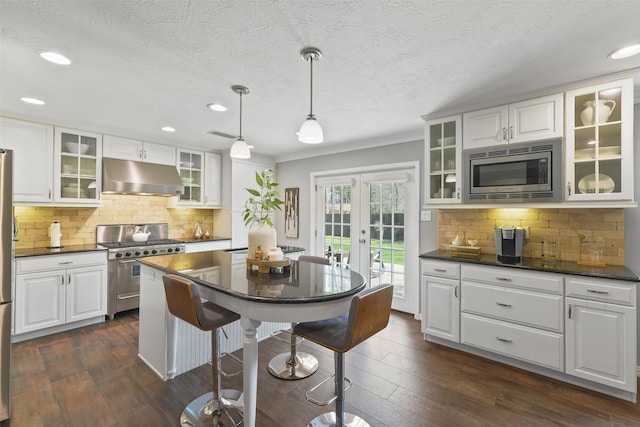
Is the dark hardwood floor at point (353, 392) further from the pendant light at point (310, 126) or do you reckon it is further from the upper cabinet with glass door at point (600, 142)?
the pendant light at point (310, 126)

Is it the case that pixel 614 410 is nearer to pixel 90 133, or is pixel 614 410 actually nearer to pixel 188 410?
pixel 188 410

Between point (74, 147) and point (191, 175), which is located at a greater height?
point (74, 147)

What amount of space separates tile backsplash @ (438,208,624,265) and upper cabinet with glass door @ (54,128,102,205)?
440cm

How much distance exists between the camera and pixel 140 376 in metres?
2.41

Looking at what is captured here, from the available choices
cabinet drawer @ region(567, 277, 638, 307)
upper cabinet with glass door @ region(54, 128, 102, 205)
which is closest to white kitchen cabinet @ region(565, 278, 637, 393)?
cabinet drawer @ region(567, 277, 638, 307)

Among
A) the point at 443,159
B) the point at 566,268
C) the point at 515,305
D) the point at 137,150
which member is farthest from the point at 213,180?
the point at 566,268

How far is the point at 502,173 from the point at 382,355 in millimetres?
2044

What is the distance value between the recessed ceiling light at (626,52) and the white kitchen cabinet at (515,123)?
0.49m

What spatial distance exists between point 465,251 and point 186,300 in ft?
8.89

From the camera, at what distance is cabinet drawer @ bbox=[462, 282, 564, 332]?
7.78 feet

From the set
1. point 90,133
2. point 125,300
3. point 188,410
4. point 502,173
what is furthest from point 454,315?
point 90,133

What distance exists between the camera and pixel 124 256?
3.74 meters

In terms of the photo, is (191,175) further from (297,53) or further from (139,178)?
(297,53)

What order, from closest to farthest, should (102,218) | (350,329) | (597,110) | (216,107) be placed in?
(350,329) → (597,110) → (216,107) → (102,218)
